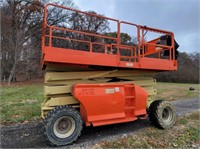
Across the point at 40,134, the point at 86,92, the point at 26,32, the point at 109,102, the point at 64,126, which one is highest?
the point at 26,32

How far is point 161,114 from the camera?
20.9ft

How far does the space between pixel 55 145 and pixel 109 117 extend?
57.0 inches

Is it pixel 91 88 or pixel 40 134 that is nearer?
pixel 91 88

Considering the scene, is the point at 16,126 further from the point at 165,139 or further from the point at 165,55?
the point at 165,55

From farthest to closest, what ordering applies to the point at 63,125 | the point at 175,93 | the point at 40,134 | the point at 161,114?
the point at 175,93, the point at 161,114, the point at 40,134, the point at 63,125

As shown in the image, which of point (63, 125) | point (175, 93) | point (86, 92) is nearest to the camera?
point (63, 125)

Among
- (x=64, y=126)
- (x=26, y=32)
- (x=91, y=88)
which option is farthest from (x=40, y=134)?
(x=26, y=32)

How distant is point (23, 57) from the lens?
2231cm

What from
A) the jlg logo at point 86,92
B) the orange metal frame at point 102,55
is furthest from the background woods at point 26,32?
the jlg logo at point 86,92

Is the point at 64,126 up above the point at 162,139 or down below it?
above

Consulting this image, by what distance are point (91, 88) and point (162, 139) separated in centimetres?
223

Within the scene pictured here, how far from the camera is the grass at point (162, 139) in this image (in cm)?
509

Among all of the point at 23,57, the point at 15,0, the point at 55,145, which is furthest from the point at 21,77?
the point at 55,145

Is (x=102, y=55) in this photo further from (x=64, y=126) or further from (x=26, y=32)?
(x=26, y=32)
